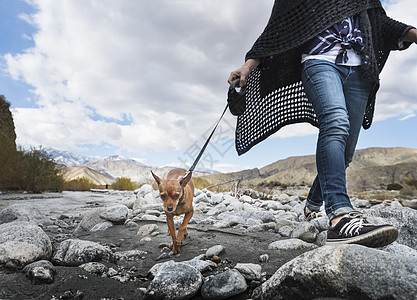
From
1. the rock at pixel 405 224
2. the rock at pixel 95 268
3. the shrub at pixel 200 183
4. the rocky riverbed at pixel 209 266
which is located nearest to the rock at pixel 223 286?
the rocky riverbed at pixel 209 266

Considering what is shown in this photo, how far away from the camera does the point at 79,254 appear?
2.42 meters

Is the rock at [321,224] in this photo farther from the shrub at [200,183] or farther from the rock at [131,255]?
the shrub at [200,183]

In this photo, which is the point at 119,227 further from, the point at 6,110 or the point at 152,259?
the point at 6,110

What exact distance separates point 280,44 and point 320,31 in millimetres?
387

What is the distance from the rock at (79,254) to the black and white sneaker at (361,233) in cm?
194

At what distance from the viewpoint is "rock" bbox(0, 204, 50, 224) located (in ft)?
14.5

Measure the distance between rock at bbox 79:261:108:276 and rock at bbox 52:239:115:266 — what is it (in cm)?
16

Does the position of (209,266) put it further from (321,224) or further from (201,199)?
A: (201,199)

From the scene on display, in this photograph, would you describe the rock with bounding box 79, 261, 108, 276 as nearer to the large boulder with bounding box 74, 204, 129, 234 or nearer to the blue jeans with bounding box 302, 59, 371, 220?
the blue jeans with bounding box 302, 59, 371, 220

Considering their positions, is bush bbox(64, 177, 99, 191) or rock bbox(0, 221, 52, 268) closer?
rock bbox(0, 221, 52, 268)

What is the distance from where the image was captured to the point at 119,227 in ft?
14.6

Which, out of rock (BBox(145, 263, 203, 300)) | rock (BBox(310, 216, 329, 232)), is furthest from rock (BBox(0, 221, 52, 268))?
rock (BBox(310, 216, 329, 232))

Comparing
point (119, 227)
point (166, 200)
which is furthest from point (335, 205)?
point (119, 227)

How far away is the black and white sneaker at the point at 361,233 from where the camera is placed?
6.00 feet
